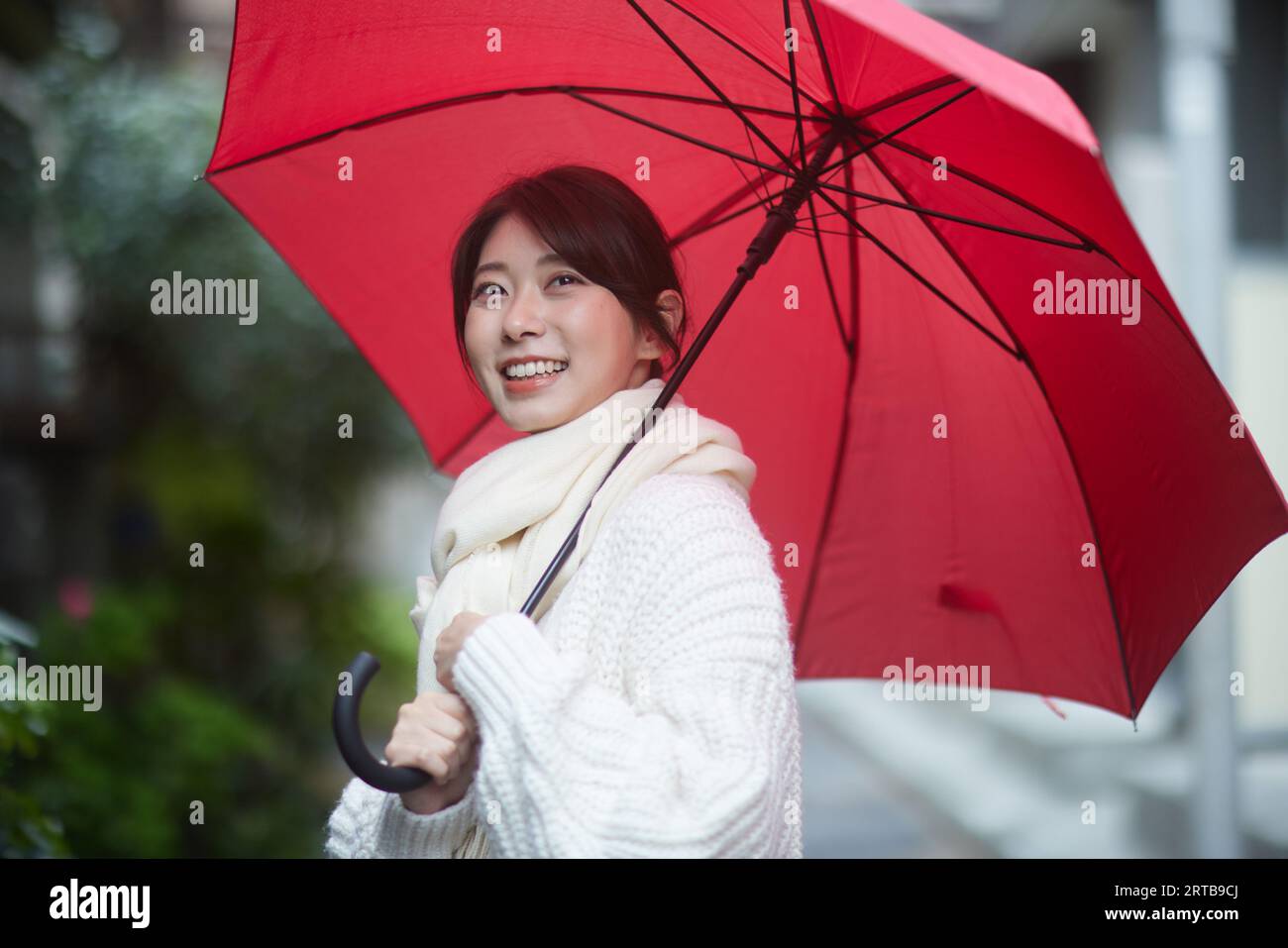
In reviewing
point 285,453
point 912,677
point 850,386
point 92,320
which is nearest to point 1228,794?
point 912,677

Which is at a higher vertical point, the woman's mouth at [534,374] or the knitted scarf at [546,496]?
the woman's mouth at [534,374]

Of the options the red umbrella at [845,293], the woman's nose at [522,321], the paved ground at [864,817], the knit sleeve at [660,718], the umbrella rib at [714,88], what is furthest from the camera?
the paved ground at [864,817]

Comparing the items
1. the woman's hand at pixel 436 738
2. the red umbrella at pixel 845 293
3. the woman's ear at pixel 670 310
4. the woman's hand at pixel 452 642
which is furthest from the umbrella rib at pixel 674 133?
the woman's hand at pixel 436 738

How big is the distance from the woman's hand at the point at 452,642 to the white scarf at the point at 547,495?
113mm

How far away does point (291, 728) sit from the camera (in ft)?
24.7

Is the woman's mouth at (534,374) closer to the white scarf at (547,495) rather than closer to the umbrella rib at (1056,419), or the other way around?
the white scarf at (547,495)

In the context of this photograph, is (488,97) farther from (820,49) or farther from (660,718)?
(660,718)

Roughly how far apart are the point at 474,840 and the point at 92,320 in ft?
29.8

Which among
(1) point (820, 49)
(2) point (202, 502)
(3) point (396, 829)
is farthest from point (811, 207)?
(2) point (202, 502)

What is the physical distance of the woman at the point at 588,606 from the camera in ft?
5.00

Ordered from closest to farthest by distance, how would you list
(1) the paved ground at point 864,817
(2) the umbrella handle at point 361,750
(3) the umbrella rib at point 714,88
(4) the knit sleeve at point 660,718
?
(4) the knit sleeve at point 660,718 → (2) the umbrella handle at point 361,750 → (3) the umbrella rib at point 714,88 → (1) the paved ground at point 864,817

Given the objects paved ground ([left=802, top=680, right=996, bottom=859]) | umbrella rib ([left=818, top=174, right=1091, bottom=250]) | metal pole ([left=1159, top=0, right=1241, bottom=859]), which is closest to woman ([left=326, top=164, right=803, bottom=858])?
umbrella rib ([left=818, top=174, right=1091, bottom=250])

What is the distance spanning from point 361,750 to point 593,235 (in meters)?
0.85

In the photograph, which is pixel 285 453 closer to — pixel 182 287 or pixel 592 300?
pixel 182 287
